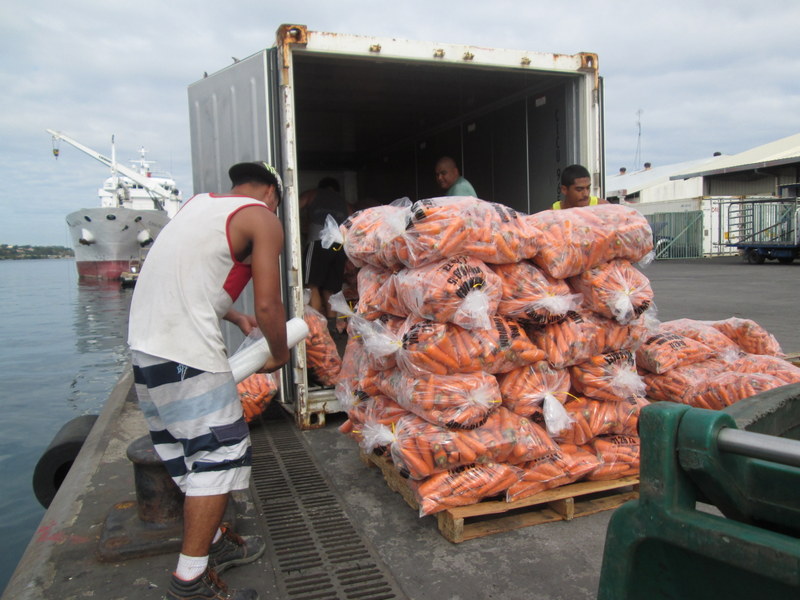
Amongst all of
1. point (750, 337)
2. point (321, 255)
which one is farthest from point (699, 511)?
point (321, 255)

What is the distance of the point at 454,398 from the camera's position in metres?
3.11

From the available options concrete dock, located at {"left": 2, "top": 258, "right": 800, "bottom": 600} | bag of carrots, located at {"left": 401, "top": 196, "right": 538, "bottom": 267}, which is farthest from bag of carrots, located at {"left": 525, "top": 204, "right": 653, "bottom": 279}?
concrete dock, located at {"left": 2, "top": 258, "right": 800, "bottom": 600}

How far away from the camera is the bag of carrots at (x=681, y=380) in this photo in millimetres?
4090

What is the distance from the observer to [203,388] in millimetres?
2490

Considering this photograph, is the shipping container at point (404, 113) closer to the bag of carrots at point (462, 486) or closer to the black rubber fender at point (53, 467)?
the black rubber fender at point (53, 467)

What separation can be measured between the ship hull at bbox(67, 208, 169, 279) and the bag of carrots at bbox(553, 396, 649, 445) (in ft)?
125

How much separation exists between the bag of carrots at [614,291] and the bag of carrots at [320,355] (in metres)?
2.32

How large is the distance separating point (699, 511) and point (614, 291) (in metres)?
2.39

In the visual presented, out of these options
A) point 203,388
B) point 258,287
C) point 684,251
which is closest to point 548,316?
point 258,287

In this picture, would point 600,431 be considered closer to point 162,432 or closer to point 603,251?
point 603,251

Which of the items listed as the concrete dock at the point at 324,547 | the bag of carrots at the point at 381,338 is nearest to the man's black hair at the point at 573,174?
the bag of carrots at the point at 381,338

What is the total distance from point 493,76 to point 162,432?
4667mm

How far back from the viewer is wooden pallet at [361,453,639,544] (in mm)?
3061

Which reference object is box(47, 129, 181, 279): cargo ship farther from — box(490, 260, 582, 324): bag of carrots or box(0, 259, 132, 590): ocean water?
box(490, 260, 582, 324): bag of carrots
